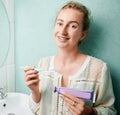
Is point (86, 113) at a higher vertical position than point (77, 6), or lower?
lower

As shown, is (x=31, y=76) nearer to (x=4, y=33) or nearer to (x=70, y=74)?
(x=70, y=74)

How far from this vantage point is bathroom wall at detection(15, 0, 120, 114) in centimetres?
85

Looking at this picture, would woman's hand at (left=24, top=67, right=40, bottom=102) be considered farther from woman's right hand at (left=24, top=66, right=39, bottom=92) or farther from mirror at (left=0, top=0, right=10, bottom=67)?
mirror at (left=0, top=0, right=10, bottom=67)

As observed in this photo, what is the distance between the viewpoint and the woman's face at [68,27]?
77cm

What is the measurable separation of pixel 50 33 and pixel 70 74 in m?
0.27

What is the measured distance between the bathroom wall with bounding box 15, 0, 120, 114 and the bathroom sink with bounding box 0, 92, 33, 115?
83mm

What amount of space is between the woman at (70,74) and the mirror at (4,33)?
0.87 feet

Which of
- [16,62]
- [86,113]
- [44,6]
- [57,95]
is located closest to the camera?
[86,113]

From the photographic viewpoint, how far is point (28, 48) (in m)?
1.09

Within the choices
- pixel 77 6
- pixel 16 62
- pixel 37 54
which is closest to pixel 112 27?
pixel 77 6

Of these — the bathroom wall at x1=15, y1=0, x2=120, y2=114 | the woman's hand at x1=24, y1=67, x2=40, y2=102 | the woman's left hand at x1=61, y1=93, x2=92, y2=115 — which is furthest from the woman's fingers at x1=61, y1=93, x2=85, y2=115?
the bathroom wall at x1=15, y1=0, x2=120, y2=114

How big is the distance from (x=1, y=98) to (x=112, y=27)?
0.60 m

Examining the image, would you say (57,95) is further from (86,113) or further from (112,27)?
(112,27)

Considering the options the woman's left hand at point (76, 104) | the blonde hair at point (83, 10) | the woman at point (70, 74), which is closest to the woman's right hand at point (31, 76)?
the woman at point (70, 74)
